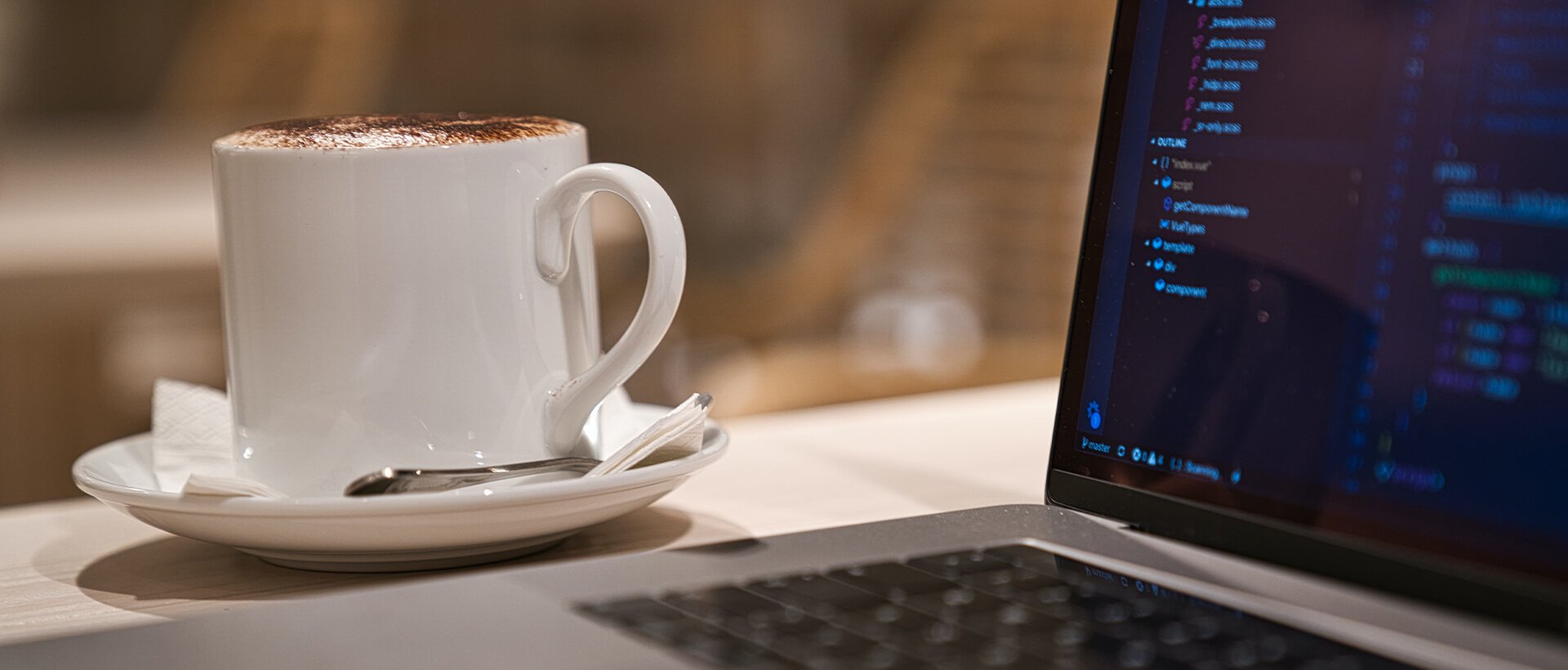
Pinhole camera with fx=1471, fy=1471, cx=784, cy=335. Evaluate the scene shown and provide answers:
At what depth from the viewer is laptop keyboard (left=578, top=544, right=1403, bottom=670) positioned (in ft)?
1.06

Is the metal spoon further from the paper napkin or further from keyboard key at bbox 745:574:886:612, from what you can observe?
keyboard key at bbox 745:574:886:612

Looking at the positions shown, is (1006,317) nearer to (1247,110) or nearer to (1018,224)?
(1018,224)

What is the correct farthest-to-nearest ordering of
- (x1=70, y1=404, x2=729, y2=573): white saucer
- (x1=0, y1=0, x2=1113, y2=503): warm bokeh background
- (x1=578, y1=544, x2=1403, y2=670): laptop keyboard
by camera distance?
(x1=0, y1=0, x2=1113, y2=503): warm bokeh background < (x1=70, y1=404, x2=729, y2=573): white saucer < (x1=578, y1=544, x2=1403, y2=670): laptop keyboard

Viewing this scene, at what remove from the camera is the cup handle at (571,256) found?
1.62ft

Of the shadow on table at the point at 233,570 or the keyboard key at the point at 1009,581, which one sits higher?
the keyboard key at the point at 1009,581

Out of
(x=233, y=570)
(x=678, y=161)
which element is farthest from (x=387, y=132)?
(x=678, y=161)

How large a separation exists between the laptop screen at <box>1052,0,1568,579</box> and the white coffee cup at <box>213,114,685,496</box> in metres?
0.15

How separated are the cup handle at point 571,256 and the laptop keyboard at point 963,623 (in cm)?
14

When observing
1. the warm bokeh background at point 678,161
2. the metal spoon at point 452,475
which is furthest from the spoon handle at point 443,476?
the warm bokeh background at point 678,161

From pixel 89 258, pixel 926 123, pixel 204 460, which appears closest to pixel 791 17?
pixel 926 123

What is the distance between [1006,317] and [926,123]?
0.32 meters

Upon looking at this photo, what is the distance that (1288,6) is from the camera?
0.41m

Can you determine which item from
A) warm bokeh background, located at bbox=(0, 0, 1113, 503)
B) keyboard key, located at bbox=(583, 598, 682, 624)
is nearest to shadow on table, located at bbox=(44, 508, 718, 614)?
keyboard key, located at bbox=(583, 598, 682, 624)

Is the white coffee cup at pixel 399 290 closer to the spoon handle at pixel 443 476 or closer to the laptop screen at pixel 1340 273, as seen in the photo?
the spoon handle at pixel 443 476
